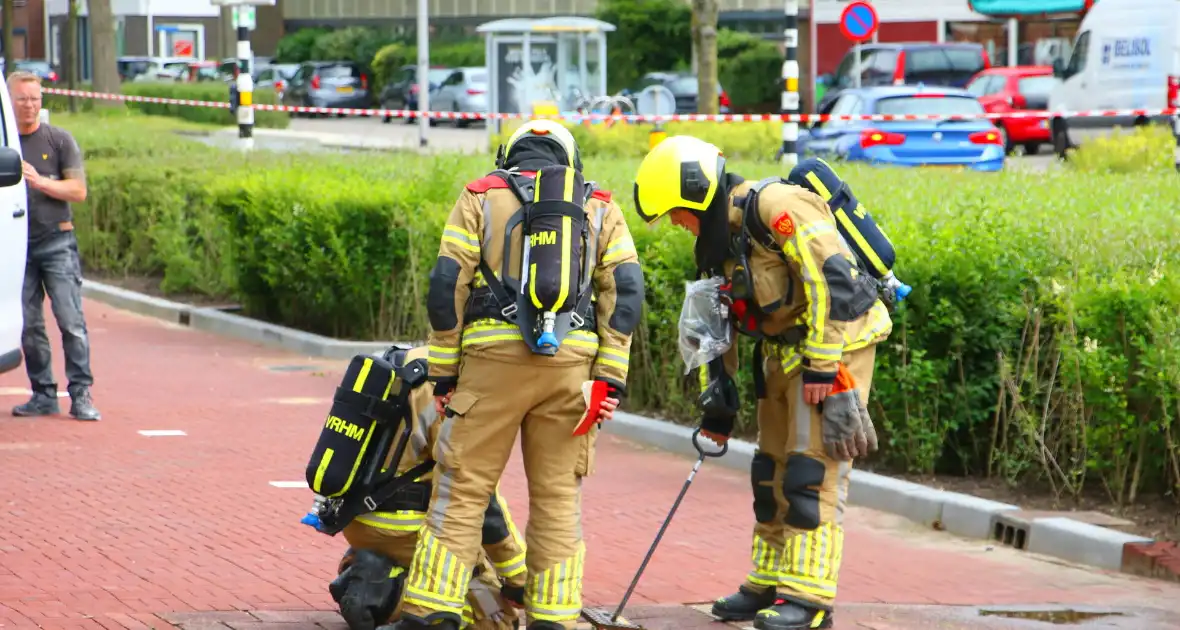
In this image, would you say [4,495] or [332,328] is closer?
[4,495]

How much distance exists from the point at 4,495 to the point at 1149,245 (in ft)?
17.7

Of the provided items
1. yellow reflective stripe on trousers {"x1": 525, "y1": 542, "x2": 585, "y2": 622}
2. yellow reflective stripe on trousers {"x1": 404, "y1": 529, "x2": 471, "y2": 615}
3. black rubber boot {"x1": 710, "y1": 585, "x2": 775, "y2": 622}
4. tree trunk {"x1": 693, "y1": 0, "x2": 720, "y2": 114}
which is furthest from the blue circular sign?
yellow reflective stripe on trousers {"x1": 404, "y1": 529, "x2": 471, "y2": 615}

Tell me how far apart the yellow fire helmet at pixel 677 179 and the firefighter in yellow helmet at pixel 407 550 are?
3.03 feet

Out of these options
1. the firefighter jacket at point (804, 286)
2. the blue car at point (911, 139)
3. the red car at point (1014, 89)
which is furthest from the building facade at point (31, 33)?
the firefighter jacket at point (804, 286)

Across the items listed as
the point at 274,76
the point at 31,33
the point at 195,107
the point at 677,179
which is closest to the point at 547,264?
the point at 677,179

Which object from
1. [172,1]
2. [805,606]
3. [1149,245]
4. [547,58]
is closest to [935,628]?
[805,606]

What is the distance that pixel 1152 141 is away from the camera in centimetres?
1709

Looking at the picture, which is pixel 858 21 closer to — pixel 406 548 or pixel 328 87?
pixel 406 548

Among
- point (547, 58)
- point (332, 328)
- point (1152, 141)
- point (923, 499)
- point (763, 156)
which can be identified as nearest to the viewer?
point (923, 499)

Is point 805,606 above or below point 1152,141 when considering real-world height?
below

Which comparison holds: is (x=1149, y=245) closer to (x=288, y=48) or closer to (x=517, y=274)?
(x=517, y=274)

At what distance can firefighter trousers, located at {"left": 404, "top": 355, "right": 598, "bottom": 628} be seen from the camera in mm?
5363

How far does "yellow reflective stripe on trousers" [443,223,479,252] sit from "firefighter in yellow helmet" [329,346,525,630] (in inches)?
20.9

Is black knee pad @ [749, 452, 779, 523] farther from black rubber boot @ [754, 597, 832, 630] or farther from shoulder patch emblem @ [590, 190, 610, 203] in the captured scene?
shoulder patch emblem @ [590, 190, 610, 203]
